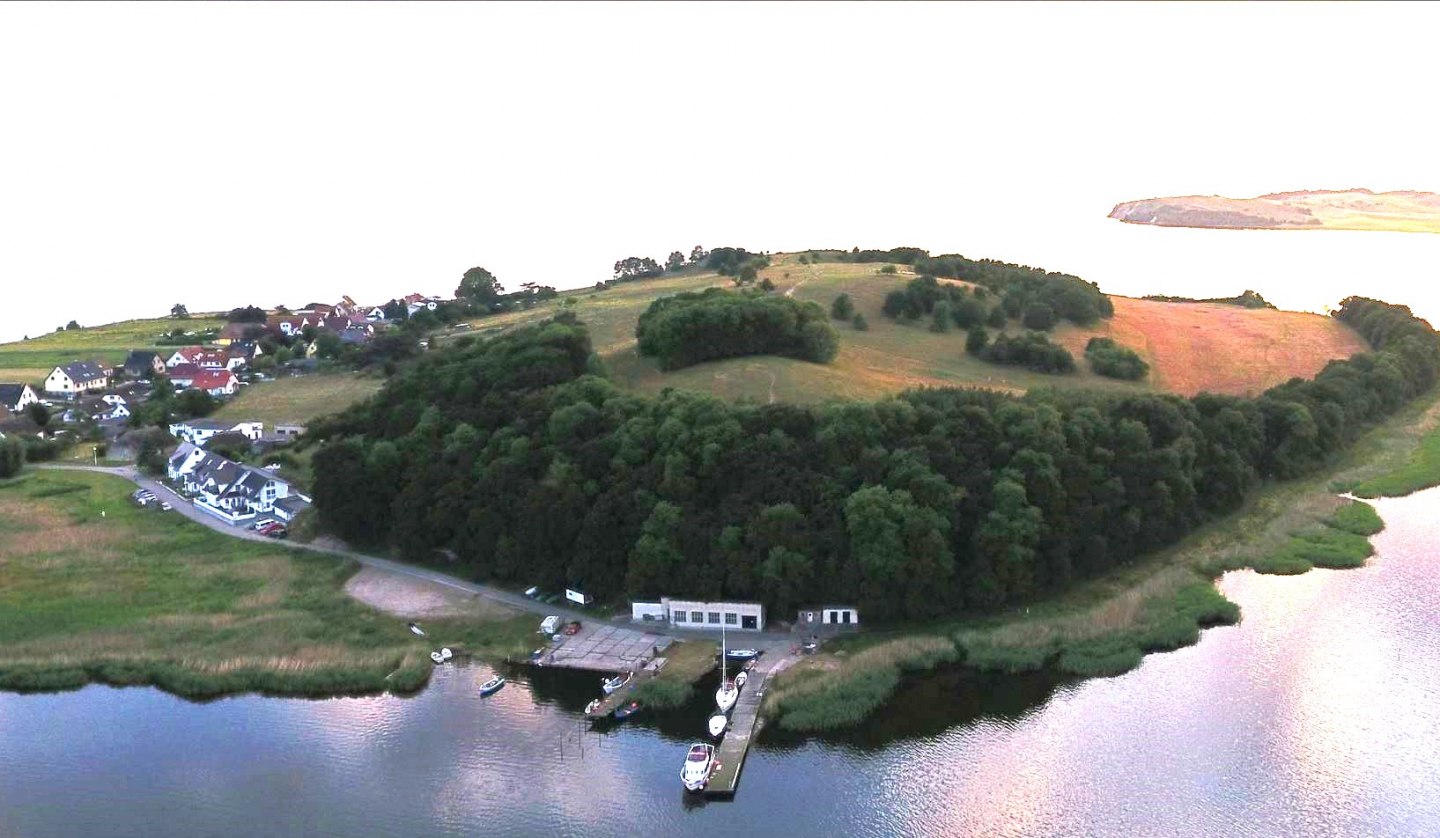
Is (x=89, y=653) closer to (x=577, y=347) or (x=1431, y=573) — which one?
(x=577, y=347)

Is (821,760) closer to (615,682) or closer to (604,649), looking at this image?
(615,682)

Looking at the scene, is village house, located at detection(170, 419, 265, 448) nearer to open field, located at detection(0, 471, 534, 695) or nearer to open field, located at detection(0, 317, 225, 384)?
open field, located at detection(0, 471, 534, 695)

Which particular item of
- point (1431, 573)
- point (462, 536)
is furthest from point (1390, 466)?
point (462, 536)

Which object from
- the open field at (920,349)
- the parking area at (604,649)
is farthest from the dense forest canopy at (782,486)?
the open field at (920,349)

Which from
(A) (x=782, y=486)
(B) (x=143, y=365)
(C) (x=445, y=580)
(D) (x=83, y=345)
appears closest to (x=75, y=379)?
(B) (x=143, y=365)

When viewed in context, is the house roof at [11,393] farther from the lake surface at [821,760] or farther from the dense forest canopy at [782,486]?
the lake surface at [821,760]

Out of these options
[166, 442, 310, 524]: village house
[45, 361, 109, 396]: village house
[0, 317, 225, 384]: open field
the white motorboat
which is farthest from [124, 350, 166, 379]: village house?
the white motorboat
